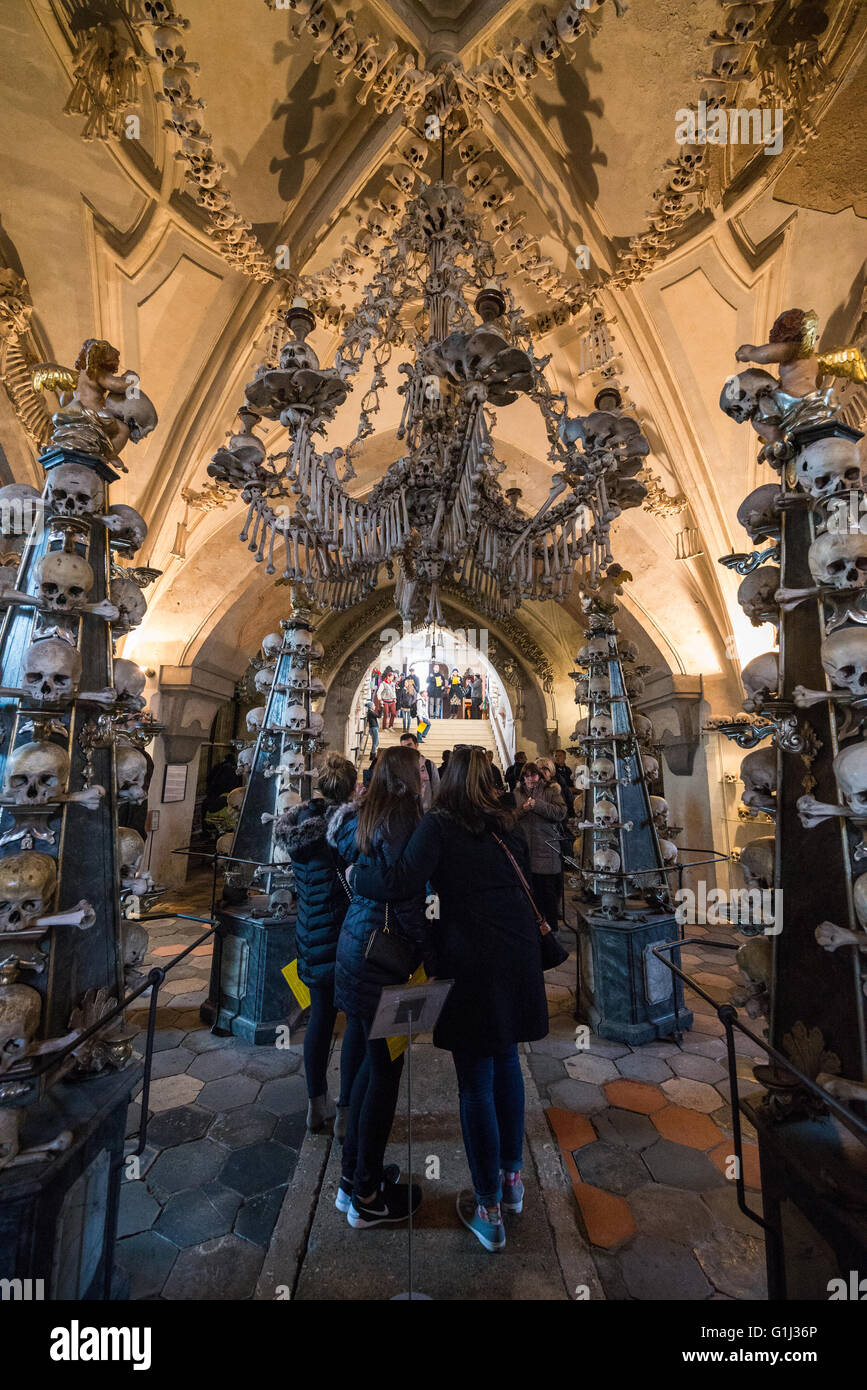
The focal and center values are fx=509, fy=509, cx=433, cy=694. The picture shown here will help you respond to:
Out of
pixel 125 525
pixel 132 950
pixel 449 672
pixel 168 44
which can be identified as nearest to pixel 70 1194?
pixel 132 950

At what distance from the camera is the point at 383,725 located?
13.9m

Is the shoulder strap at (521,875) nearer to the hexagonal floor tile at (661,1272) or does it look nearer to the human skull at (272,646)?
the hexagonal floor tile at (661,1272)

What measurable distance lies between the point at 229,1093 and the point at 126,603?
8.79 ft

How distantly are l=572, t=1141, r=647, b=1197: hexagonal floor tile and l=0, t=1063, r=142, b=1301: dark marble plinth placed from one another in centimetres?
184

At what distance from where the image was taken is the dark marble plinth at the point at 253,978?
3328 mm

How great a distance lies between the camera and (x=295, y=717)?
12.8 feet

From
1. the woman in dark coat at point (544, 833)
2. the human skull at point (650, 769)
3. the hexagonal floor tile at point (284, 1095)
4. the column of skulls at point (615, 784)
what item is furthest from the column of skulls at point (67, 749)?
the woman in dark coat at point (544, 833)

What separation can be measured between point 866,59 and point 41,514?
5419 mm

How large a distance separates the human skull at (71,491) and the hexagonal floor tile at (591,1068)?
147 inches

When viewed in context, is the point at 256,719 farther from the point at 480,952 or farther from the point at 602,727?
the point at 480,952

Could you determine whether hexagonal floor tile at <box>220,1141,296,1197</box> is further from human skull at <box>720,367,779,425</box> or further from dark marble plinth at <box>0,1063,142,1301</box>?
human skull at <box>720,367,779,425</box>
